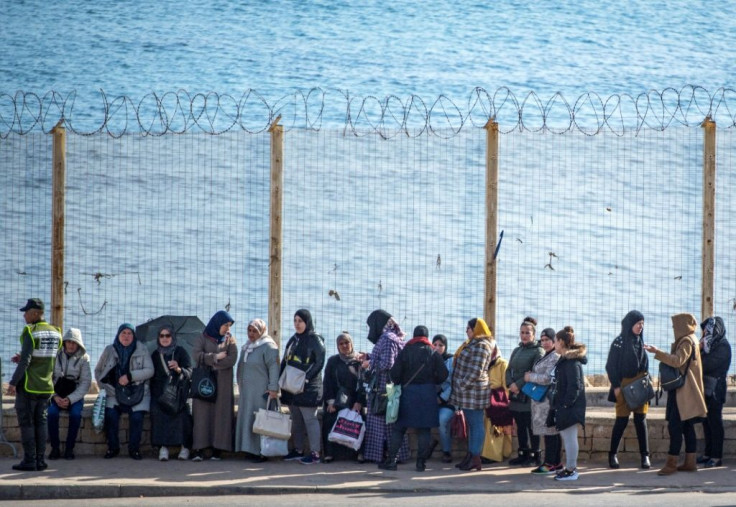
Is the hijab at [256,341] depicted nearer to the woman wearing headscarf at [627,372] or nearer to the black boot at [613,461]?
the woman wearing headscarf at [627,372]

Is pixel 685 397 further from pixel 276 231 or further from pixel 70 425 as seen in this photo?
pixel 70 425

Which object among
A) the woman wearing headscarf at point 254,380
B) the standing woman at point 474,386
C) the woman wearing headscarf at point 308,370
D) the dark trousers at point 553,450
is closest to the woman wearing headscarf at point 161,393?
the woman wearing headscarf at point 254,380

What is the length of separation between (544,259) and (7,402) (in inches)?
299

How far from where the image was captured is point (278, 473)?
9875 millimetres

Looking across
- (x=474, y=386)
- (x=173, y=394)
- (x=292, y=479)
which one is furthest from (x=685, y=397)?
(x=173, y=394)

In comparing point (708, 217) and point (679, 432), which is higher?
point (708, 217)

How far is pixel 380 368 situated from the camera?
10.3m

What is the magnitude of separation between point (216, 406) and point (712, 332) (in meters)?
4.74

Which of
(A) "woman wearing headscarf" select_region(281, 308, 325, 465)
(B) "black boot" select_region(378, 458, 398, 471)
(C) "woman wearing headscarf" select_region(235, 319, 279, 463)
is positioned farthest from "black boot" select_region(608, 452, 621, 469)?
(C) "woman wearing headscarf" select_region(235, 319, 279, 463)

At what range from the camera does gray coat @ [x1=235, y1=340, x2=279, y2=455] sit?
10547 millimetres

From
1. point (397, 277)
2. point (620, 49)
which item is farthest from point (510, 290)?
point (620, 49)

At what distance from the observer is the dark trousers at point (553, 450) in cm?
1005

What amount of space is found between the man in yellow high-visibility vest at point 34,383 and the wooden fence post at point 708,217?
21.4ft

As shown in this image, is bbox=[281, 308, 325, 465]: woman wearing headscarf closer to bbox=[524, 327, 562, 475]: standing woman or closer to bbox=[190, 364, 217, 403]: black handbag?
bbox=[190, 364, 217, 403]: black handbag
